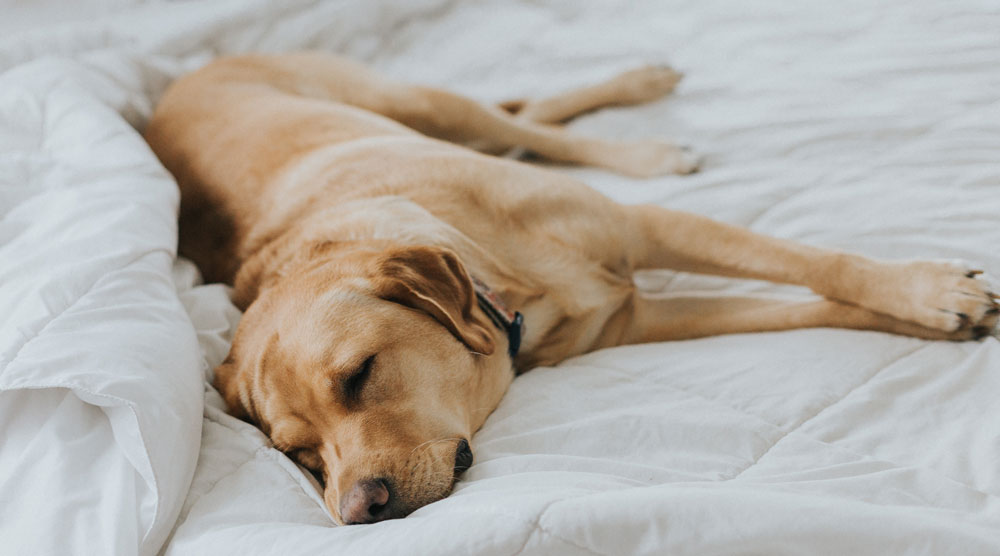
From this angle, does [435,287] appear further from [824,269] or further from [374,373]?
[824,269]

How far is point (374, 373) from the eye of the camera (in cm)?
157

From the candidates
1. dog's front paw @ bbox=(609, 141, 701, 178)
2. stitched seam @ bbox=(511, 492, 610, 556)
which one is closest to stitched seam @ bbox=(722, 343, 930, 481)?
stitched seam @ bbox=(511, 492, 610, 556)

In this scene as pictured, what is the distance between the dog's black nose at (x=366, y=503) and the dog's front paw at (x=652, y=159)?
5.18 ft

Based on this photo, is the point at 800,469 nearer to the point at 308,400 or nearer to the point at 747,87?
the point at 308,400

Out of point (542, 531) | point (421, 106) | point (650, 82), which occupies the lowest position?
point (421, 106)

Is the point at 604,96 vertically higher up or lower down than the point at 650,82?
lower down

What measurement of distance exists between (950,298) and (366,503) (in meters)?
1.23

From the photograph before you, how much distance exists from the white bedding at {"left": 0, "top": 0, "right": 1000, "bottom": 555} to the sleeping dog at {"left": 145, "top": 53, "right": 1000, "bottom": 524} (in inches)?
3.1

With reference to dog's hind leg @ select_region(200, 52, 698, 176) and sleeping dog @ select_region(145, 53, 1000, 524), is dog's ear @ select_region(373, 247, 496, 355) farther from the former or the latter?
dog's hind leg @ select_region(200, 52, 698, 176)

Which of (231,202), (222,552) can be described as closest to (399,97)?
(231,202)

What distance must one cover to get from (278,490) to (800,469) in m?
0.88

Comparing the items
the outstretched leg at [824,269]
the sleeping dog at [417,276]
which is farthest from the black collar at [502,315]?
the outstretched leg at [824,269]

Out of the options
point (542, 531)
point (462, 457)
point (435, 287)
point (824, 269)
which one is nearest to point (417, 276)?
point (435, 287)

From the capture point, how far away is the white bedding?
1071mm
